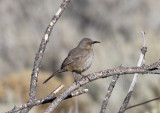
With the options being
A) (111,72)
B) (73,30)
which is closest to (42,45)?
(111,72)

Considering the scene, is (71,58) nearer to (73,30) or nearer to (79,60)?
(79,60)

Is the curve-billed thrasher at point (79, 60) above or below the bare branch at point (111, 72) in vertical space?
above

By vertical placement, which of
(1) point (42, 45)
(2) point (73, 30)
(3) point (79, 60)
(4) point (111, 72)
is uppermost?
(2) point (73, 30)

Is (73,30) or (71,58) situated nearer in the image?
(71,58)

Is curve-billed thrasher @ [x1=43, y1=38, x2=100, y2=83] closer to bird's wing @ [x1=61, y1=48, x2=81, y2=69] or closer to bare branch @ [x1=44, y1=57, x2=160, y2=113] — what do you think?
bird's wing @ [x1=61, y1=48, x2=81, y2=69]

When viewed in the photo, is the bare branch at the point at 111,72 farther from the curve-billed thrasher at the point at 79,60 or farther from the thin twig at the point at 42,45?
the curve-billed thrasher at the point at 79,60

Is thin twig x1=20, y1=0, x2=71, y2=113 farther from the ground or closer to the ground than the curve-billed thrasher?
closer to the ground

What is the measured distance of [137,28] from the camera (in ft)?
38.7

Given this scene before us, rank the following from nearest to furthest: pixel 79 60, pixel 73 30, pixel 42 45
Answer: pixel 42 45 < pixel 79 60 < pixel 73 30

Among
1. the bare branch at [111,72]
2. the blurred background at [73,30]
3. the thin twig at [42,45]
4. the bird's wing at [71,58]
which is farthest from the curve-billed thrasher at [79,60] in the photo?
the blurred background at [73,30]

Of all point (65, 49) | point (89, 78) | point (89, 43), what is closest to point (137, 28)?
point (65, 49)

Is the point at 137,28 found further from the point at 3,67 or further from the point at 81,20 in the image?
the point at 3,67

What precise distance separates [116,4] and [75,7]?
3.47ft

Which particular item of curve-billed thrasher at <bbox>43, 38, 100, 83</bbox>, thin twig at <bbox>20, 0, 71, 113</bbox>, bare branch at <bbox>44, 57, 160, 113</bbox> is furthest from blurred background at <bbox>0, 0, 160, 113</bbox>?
bare branch at <bbox>44, 57, 160, 113</bbox>
